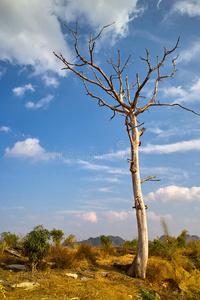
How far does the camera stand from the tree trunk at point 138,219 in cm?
749

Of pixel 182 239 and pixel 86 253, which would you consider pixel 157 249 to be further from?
pixel 182 239

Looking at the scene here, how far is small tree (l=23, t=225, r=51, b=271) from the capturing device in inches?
283

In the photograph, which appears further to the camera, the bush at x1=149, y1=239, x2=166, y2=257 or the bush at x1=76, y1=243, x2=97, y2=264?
the bush at x1=149, y1=239, x2=166, y2=257

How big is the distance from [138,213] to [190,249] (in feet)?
22.2

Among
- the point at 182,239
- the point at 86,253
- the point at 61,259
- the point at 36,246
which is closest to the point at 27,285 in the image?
the point at 36,246

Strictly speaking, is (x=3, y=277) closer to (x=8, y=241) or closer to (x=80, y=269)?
(x=80, y=269)

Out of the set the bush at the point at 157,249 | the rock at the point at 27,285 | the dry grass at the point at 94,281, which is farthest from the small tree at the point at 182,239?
the rock at the point at 27,285

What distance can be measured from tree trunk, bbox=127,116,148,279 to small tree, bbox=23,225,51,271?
10.4 ft

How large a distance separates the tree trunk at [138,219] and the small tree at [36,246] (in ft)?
10.4

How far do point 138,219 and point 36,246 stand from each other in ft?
12.4

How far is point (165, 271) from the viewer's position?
26.8 feet

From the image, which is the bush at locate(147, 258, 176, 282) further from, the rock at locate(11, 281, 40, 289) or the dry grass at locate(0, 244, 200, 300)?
the rock at locate(11, 281, 40, 289)

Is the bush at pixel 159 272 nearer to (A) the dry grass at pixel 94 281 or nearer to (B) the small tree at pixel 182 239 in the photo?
(A) the dry grass at pixel 94 281

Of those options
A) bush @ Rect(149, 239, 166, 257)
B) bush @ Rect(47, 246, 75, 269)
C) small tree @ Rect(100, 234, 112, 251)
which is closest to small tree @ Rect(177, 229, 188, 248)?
bush @ Rect(149, 239, 166, 257)
